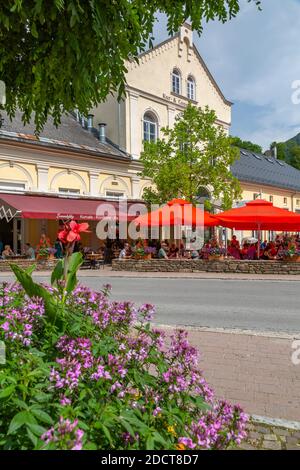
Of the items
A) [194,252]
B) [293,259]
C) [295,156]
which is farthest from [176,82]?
[295,156]

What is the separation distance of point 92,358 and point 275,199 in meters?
43.5

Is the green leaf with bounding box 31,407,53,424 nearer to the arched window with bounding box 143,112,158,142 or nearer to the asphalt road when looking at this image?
the asphalt road

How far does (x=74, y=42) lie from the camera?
3270 mm

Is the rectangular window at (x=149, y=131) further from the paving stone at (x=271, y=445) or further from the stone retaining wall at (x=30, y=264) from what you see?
the paving stone at (x=271, y=445)

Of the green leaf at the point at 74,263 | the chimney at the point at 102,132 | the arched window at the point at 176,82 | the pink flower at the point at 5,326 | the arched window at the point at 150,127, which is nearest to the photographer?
the pink flower at the point at 5,326

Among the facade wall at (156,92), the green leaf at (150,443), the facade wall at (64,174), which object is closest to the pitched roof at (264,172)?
the facade wall at (156,92)

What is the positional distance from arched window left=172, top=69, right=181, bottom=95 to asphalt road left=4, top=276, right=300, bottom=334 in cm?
2047

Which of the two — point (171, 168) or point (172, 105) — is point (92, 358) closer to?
point (171, 168)

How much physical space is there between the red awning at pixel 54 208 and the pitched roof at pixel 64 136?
3131 millimetres

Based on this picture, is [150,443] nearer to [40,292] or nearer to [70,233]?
[40,292]

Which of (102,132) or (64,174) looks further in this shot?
(102,132)

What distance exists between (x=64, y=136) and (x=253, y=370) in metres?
23.2

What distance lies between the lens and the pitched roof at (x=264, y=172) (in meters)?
40.0
